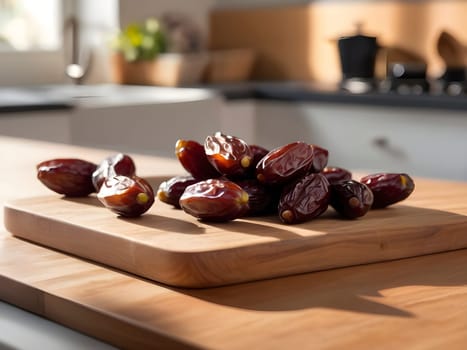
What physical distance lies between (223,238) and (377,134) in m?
2.39

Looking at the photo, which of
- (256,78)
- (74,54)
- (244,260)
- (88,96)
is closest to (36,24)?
(74,54)

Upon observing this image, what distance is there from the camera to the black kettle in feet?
11.9

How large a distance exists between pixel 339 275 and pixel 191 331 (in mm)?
236

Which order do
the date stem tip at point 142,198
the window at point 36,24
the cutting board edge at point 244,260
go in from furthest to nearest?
the window at point 36,24 < the date stem tip at point 142,198 < the cutting board edge at point 244,260

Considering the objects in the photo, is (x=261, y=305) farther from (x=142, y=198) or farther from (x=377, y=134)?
(x=377, y=134)

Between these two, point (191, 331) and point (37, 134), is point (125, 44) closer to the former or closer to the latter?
point (37, 134)

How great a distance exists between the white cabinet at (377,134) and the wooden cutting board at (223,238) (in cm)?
193

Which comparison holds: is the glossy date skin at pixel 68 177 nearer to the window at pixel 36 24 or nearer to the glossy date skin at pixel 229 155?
the glossy date skin at pixel 229 155

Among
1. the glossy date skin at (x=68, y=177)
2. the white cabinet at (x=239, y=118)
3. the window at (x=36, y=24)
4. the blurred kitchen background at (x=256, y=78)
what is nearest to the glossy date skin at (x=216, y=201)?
the glossy date skin at (x=68, y=177)

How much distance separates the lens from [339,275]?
2.81 feet

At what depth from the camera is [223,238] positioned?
0.83 metres

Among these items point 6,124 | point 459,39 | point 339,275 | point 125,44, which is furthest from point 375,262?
point 125,44

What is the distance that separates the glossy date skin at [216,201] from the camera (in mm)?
874

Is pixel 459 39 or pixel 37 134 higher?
pixel 459 39
